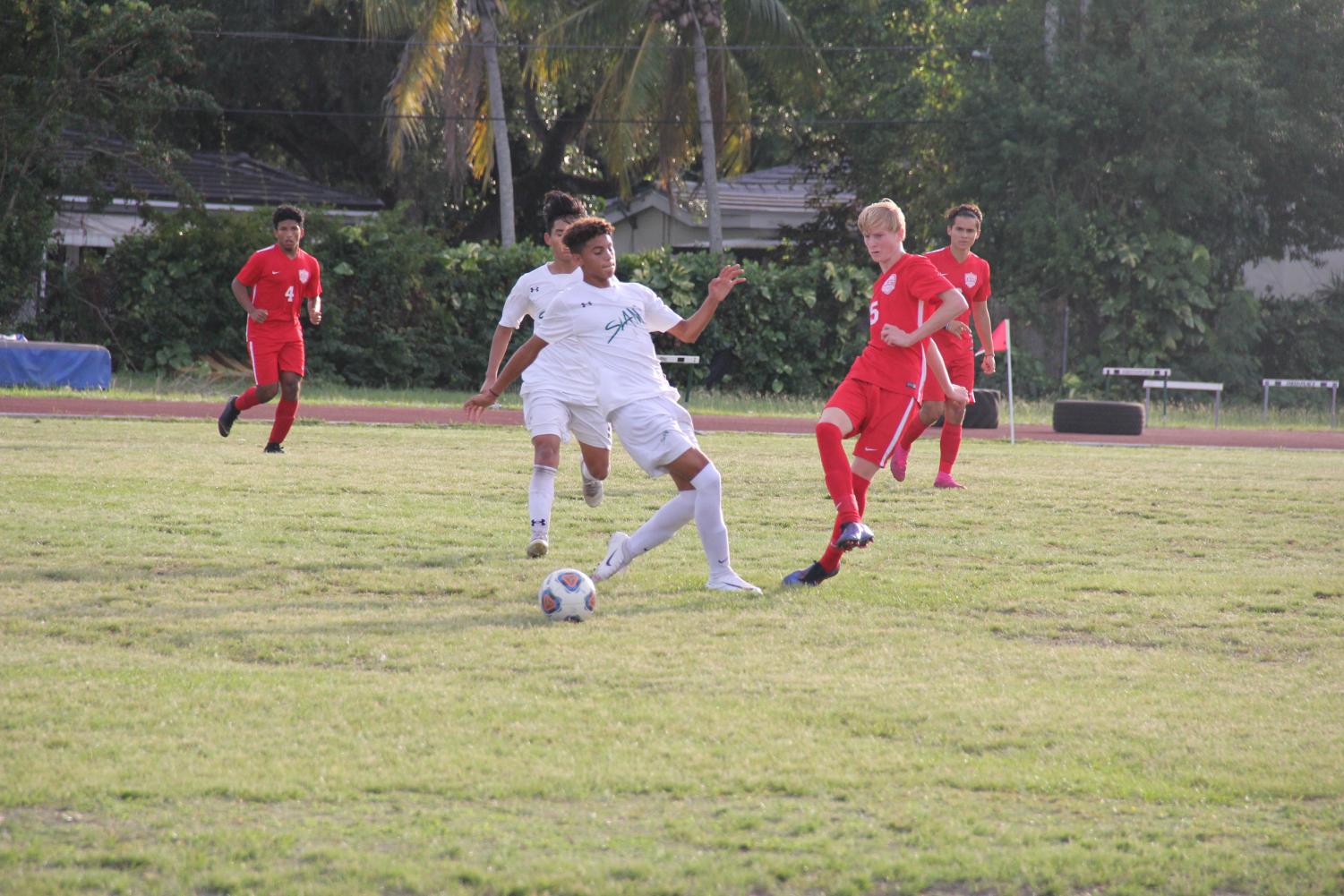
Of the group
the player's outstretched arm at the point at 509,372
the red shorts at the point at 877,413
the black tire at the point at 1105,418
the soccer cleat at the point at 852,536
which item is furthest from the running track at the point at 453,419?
the soccer cleat at the point at 852,536

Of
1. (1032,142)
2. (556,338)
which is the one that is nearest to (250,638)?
(556,338)

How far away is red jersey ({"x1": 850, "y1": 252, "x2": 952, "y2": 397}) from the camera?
8094 mm

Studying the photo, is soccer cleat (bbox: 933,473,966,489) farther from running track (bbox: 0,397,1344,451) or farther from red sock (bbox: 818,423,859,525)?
running track (bbox: 0,397,1344,451)

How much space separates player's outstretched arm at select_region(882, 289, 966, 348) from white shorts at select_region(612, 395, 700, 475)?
120 cm

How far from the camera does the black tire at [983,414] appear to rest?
68.1 ft

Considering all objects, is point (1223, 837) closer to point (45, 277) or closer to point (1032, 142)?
point (45, 277)

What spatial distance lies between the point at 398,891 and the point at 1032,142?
93.1ft

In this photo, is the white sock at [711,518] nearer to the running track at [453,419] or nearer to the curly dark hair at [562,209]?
the curly dark hair at [562,209]

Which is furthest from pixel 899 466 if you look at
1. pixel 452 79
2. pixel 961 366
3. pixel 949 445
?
pixel 452 79

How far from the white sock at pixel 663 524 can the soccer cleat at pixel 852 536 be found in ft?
2.33

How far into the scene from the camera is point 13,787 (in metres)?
4.10

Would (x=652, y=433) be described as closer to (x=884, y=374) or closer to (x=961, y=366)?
(x=884, y=374)

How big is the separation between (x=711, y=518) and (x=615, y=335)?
106 centimetres

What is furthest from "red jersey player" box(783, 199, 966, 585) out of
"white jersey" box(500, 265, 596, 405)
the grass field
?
"white jersey" box(500, 265, 596, 405)
